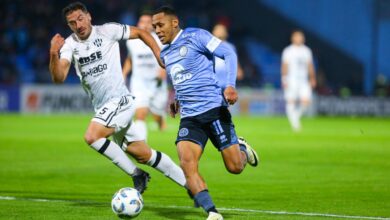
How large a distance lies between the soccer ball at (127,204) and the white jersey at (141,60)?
927cm

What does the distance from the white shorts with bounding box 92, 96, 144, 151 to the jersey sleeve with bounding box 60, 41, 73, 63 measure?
0.69m

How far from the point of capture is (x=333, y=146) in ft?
59.5

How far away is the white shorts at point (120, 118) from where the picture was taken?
9.68 m

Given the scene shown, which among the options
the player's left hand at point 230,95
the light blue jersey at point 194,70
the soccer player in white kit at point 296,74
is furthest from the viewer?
the soccer player in white kit at point 296,74

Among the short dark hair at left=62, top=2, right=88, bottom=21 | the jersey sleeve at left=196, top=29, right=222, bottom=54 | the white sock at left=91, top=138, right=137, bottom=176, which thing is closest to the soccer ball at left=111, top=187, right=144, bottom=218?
the white sock at left=91, top=138, right=137, bottom=176

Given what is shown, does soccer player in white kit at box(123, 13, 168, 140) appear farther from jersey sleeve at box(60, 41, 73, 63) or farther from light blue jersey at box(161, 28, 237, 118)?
light blue jersey at box(161, 28, 237, 118)

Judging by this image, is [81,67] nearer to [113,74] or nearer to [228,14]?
[113,74]

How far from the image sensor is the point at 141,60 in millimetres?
17516

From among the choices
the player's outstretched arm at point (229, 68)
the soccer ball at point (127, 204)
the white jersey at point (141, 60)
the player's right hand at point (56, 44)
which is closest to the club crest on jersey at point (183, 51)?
the player's outstretched arm at point (229, 68)

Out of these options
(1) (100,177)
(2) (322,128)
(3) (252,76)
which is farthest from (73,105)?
(1) (100,177)

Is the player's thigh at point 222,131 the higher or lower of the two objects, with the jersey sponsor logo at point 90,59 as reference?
lower

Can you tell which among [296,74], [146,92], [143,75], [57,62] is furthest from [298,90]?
[57,62]

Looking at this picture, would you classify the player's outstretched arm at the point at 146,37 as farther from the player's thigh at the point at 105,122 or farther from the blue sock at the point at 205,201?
the blue sock at the point at 205,201

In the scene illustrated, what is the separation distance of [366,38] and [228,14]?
237 inches
